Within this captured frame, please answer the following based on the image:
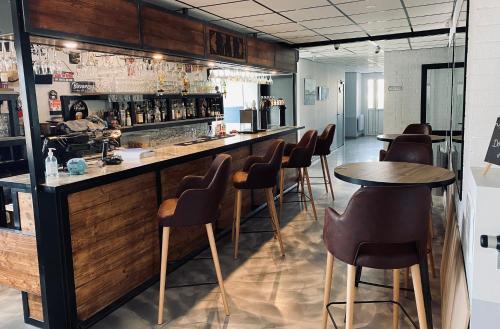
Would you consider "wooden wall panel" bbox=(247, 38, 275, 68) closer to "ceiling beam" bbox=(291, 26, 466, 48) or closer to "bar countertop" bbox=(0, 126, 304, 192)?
"ceiling beam" bbox=(291, 26, 466, 48)

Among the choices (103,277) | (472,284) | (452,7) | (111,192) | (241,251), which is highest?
(452,7)

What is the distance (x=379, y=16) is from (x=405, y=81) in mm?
4106

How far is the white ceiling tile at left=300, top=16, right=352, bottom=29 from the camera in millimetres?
5435

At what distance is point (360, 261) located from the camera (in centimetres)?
218

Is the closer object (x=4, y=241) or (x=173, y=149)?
(x=4, y=241)

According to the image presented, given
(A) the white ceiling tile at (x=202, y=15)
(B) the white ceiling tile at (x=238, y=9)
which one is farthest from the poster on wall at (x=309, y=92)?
(B) the white ceiling tile at (x=238, y=9)

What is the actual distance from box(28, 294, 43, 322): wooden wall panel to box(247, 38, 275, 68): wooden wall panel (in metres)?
4.24

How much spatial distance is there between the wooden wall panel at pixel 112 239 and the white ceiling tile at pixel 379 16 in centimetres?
352

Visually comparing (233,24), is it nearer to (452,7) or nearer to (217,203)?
(452,7)

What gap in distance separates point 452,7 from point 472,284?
427cm

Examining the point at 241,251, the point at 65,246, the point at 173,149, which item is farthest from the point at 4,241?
the point at 241,251

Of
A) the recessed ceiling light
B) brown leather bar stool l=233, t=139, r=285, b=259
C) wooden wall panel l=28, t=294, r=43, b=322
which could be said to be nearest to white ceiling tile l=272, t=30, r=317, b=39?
brown leather bar stool l=233, t=139, r=285, b=259

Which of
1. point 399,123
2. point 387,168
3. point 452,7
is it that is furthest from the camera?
point 399,123

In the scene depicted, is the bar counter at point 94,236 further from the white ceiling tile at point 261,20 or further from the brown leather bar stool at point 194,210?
the white ceiling tile at point 261,20
